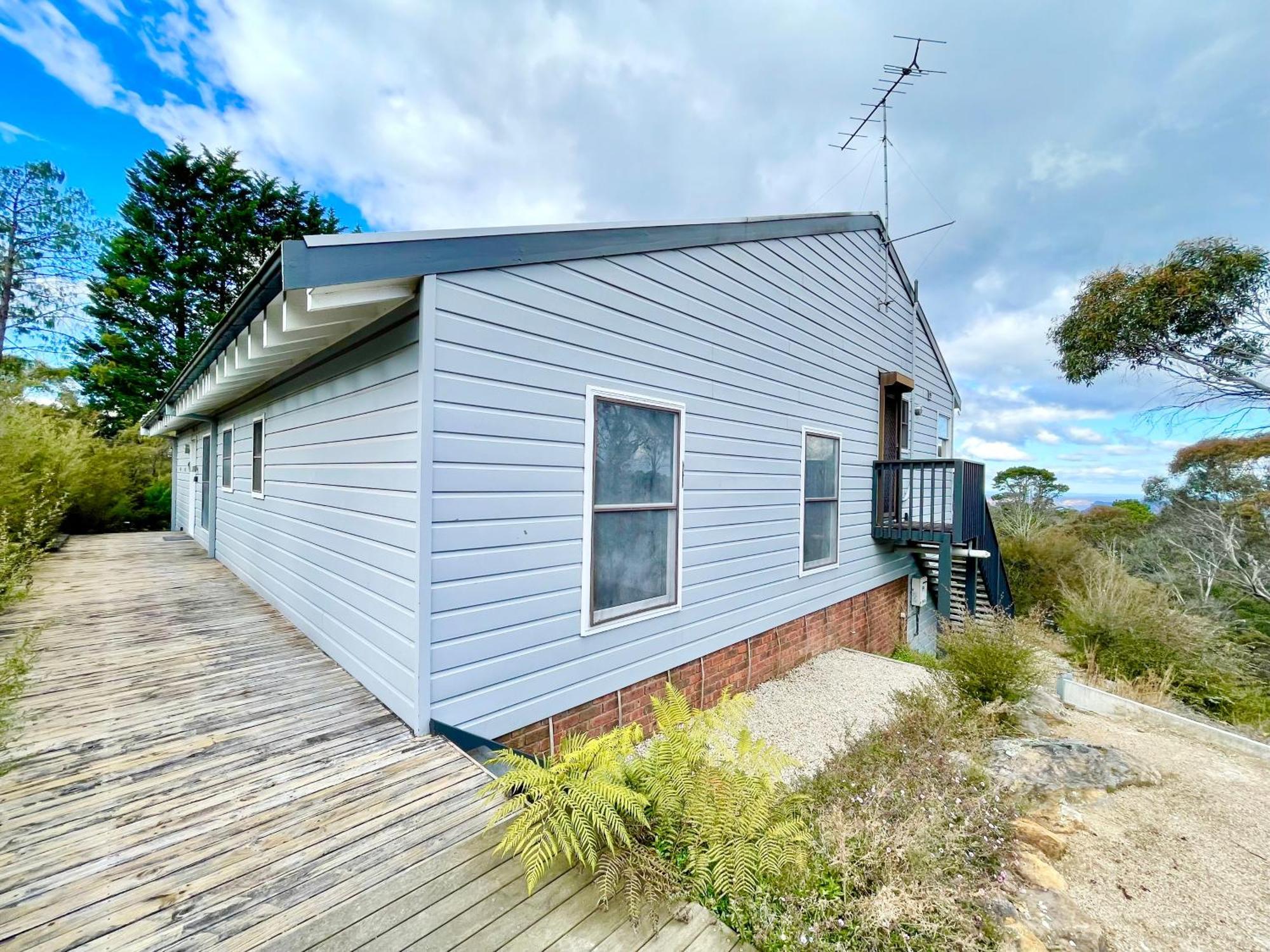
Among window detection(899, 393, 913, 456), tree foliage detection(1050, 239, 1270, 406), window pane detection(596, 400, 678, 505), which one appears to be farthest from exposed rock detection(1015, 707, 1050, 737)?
tree foliage detection(1050, 239, 1270, 406)

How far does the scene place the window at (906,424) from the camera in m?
8.25

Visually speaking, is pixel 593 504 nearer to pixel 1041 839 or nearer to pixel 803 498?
pixel 1041 839

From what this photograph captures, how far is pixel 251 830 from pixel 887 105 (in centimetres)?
933

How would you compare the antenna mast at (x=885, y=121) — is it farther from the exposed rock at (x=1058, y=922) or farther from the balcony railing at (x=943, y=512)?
the exposed rock at (x=1058, y=922)

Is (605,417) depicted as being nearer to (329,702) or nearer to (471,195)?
(329,702)

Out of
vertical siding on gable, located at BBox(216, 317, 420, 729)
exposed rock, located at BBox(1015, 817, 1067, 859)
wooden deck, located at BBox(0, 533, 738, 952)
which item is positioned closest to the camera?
wooden deck, located at BBox(0, 533, 738, 952)

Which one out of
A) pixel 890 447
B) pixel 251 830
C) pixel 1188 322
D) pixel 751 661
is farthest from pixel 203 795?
pixel 1188 322

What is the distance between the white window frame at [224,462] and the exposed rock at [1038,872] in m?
8.69

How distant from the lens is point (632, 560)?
3.73 meters

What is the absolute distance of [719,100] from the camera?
23.9 ft

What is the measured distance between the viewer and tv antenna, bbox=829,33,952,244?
5969 mm

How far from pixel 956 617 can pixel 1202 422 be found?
7516 mm

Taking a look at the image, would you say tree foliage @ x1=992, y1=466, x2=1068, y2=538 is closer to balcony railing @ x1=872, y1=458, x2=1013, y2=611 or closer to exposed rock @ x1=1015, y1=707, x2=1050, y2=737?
balcony railing @ x1=872, y1=458, x2=1013, y2=611

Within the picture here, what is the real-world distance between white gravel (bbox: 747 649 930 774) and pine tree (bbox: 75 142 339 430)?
2011cm
